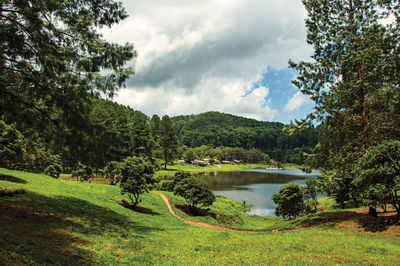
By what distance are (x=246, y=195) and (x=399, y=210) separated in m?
39.4

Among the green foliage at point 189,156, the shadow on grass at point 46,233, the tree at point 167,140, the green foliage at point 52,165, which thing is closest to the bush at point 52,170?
the green foliage at point 52,165

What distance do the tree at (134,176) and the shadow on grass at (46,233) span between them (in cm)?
754

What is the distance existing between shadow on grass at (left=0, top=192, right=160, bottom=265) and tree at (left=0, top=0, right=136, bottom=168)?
3228mm

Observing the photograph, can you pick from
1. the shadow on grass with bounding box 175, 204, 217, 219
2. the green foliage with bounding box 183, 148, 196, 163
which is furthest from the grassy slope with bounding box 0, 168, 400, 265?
the green foliage with bounding box 183, 148, 196, 163

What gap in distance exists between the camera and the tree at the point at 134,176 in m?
21.1

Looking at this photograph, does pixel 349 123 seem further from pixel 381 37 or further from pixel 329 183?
pixel 381 37

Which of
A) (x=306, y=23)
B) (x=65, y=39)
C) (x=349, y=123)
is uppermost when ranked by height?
(x=306, y=23)

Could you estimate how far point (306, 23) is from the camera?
1655 cm

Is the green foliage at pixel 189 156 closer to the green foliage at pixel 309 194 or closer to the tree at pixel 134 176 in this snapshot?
the green foliage at pixel 309 194

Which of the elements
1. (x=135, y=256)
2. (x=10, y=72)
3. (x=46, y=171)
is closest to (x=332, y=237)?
(x=135, y=256)

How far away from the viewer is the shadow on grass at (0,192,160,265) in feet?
20.5

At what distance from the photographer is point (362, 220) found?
1429cm

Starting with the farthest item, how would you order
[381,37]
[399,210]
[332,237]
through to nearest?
1. [381,37]
2. [399,210]
3. [332,237]

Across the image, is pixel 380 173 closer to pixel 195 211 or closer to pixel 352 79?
pixel 352 79
